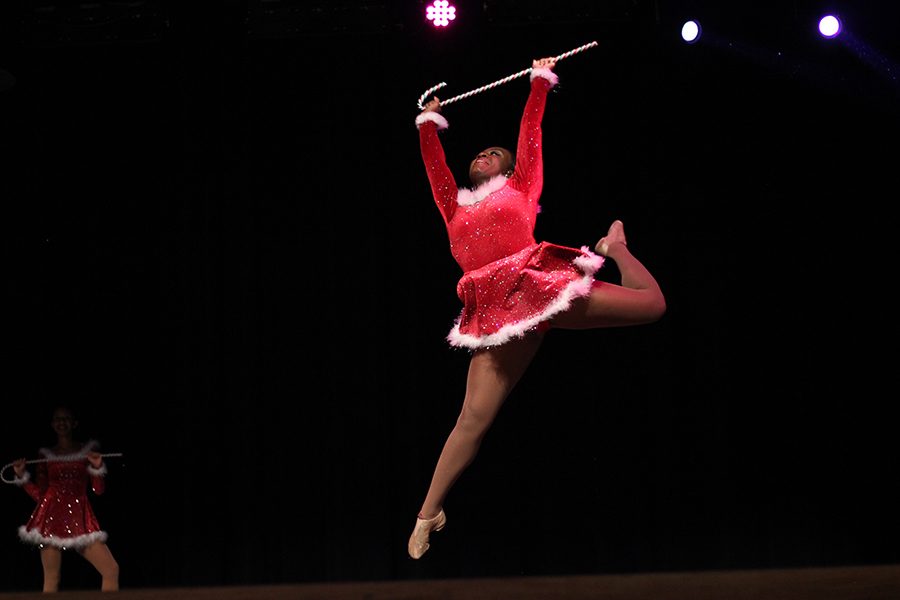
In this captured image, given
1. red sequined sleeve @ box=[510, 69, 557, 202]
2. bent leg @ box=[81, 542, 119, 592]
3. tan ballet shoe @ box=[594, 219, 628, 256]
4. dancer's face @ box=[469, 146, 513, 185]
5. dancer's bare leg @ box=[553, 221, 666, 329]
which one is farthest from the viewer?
bent leg @ box=[81, 542, 119, 592]

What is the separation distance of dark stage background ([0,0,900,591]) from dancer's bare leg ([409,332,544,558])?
6.69ft

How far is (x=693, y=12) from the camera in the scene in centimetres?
485

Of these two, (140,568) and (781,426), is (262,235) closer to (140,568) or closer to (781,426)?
(140,568)

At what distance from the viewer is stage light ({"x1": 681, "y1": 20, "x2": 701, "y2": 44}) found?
190 inches

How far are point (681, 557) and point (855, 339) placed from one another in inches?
62.3

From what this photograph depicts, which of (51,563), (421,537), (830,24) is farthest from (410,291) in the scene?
(830,24)

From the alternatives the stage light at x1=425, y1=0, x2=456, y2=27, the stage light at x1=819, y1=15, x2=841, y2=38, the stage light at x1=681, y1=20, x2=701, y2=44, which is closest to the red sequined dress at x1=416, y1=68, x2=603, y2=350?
the stage light at x1=425, y1=0, x2=456, y2=27

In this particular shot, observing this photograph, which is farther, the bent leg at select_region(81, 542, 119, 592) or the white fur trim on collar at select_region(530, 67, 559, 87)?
the bent leg at select_region(81, 542, 119, 592)

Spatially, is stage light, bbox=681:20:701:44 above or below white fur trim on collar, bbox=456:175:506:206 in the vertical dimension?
above

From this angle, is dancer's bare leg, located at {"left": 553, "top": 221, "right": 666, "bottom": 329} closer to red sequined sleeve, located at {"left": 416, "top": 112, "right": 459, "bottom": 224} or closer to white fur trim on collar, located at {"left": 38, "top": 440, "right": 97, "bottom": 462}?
red sequined sleeve, located at {"left": 416, "top": 112, "right": 459, "bottom": 224}

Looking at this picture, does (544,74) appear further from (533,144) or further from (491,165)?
(491,165)

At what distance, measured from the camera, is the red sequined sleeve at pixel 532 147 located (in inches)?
130

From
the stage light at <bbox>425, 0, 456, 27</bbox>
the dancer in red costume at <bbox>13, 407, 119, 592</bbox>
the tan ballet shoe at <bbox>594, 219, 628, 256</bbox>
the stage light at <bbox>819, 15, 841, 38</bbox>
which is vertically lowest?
the dancer in red costume at <bbox>13, 407, 119, 592</bbox>

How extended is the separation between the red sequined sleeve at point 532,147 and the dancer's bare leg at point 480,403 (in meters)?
0.58
